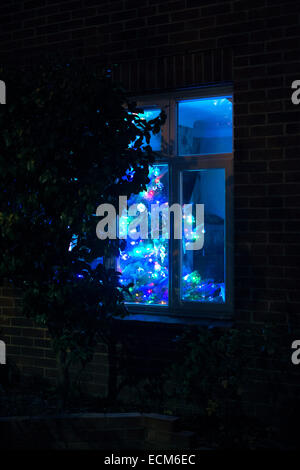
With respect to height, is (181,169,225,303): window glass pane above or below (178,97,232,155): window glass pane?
below

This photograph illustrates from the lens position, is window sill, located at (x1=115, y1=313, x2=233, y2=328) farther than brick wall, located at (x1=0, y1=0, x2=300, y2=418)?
Yes

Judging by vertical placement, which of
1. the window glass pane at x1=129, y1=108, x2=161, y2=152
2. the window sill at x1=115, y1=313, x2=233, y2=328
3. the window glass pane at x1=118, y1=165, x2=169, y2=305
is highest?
the window glass pane at x1=129, y1=108, x2=161, y2=152

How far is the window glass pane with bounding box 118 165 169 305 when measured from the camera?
254 inches

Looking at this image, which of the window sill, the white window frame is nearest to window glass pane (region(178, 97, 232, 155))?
the white window frame

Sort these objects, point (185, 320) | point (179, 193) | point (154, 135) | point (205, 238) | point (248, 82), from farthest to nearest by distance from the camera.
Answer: point (154, 135)
point (179, 193)
point (205, 238)
point (185, 320)
point (248, 82)

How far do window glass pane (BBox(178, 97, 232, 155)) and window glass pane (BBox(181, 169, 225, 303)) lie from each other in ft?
0.77

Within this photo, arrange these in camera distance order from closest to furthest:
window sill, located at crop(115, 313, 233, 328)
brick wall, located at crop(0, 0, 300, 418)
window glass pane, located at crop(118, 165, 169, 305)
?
brick wall, located at crop(0, 0, 300, 418)
window sill, located at crop(115, 313, 233, 328)
window glass pane, located at crop(118, 165, 169, 305)

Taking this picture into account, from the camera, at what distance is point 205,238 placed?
20.4 feet

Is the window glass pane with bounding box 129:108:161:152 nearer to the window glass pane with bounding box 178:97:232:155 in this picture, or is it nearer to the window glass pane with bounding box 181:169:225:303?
the window glass pane with bounding box 178:97:232:155

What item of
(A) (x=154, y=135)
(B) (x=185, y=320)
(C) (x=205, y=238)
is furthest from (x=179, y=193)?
(B) (x=185, y=320)

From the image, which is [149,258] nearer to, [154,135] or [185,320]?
[185,320]

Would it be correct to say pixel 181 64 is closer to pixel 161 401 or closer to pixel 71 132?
pixel 71 132

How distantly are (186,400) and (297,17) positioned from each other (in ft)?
Result: 11.5

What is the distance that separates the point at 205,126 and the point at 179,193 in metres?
0.70
